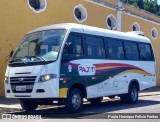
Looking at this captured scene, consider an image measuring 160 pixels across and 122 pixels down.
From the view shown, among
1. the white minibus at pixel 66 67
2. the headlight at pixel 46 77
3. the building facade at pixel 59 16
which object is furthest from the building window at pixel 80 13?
the headlight at pixel 46 77

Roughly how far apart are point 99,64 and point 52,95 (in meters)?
2.87

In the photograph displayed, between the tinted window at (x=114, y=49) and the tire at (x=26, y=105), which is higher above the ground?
the tinted window at (x=114, y=49)

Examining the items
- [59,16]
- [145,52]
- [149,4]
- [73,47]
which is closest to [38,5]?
[59,16]

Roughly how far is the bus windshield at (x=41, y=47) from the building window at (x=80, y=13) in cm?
940

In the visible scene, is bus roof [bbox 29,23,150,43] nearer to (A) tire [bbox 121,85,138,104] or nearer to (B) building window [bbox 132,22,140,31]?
(A) tire [bbox 121,85,138,104]

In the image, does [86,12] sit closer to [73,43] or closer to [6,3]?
[6,3]

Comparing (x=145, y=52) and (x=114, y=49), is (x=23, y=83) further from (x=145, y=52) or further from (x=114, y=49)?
(x=145, y=52)

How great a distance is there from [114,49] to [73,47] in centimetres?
295

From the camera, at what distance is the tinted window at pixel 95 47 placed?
1241 cm

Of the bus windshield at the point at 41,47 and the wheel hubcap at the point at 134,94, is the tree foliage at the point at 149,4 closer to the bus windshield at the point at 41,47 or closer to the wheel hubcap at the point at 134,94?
the wheel hubcap at the point at 134,94

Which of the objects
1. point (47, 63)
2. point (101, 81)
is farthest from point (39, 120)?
point (101, 81)

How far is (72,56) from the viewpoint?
37.3ft

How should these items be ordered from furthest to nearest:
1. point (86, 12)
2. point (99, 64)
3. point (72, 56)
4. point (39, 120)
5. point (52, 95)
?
1. point (86, 12)
2. point (99, 64)
3. point (72, 56)
4. point (52, 95)
5. point (39, 120)

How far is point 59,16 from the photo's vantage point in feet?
64.1
